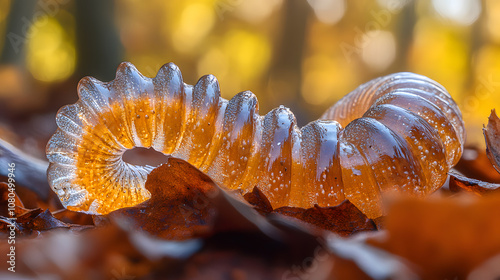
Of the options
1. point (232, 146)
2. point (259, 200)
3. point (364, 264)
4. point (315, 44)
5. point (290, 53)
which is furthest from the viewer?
point (315, 44)

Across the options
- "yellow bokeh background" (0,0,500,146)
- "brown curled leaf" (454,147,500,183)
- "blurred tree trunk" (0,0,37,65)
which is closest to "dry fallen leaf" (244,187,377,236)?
"brown curled leaf" (454,147,500,183)

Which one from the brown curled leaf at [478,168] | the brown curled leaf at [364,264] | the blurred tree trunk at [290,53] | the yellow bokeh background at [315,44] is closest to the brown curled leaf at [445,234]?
the brown curled leaf at [364,264]

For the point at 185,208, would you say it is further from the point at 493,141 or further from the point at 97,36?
the point at 97,36

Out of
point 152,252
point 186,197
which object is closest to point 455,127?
point 186,197

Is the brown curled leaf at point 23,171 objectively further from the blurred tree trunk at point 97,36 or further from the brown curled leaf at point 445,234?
the blurred tree trunk at point 97,36

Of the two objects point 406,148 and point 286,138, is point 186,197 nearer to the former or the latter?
point 286,138

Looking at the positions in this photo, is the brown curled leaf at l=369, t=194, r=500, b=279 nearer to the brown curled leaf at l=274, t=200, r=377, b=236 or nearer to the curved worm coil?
the brown curled leaf at l=274, t=200, r=377, b=236

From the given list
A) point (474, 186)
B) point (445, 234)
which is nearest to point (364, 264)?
point (445, 234)
